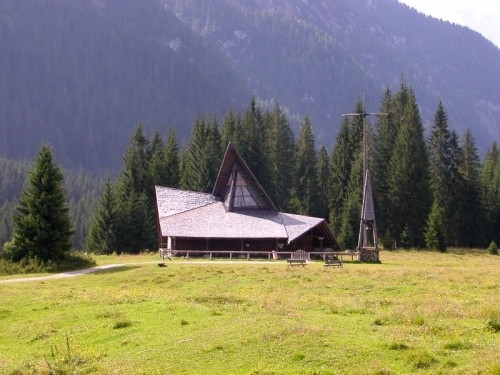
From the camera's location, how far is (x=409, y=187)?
255 feet

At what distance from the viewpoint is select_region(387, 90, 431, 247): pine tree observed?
77000mm

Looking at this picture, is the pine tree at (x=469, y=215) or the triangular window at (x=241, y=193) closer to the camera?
the triangular window at (x=241, y=193)

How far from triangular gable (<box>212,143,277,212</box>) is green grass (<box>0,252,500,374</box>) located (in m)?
30.6

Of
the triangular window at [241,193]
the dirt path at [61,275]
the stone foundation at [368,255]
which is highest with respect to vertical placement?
the triangular window at [241,193]

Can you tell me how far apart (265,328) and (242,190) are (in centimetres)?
4848

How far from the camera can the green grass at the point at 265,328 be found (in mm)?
15664

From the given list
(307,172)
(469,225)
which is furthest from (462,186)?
(307,172)

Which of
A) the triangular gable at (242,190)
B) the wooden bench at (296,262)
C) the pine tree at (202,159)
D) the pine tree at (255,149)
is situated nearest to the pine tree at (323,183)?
the pine tree at (255,149)

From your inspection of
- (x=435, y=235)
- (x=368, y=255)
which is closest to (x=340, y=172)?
(x=435, y=235)

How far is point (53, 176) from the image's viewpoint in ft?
166

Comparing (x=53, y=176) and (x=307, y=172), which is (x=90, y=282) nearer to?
(x=53, y=176)

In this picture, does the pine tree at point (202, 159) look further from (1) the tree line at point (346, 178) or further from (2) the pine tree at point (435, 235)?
A: (2) the pine tree at point (435, 235)

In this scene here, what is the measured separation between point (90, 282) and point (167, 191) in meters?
32.4

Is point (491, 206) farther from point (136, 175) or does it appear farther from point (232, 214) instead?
point (136, 175)
